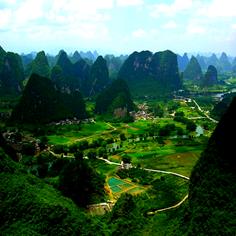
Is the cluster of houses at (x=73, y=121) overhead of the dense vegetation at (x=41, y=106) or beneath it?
beneath

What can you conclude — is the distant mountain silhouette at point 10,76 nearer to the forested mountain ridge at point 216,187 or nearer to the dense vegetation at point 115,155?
the dense vegetation at point 115,155

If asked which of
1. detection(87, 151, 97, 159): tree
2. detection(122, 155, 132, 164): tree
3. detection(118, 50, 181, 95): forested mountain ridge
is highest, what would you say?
detection(118, 50, 181, 95): forested mountain ridge

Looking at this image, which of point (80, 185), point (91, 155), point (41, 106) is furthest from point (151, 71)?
point (80, 185)

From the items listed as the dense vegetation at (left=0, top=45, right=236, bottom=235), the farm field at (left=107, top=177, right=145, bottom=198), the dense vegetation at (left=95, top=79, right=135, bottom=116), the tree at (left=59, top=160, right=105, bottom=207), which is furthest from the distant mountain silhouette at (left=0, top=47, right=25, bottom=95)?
the tree at (left=59, top=160, right=105, bottom=207)

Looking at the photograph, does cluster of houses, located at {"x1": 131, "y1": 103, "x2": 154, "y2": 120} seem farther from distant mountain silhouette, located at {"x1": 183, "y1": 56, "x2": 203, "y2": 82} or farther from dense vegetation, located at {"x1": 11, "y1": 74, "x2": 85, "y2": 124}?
distant mountain silhouette, located at {"x1": 183, "y1": 56, "x2": 203, "y2": 82}

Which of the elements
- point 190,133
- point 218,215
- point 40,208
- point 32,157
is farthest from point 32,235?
point 190,133

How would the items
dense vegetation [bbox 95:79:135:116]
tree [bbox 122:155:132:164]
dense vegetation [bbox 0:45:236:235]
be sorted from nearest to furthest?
dense vegetation [bbox 0:45:236:235], tree [bbox 122:155:132:164], dense vegetation [bbox 95:79:135:116]

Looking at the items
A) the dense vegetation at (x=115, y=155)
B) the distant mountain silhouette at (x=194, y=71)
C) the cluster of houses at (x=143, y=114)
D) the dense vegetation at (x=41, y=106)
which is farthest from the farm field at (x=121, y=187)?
the distant mountain silhouette at (x=194, y=71)

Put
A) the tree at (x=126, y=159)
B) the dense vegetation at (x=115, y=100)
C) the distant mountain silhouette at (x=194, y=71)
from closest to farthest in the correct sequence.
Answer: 1. the tree at (x=126, y=159)
2. the dense vegetation at (x=115, y=100)
3. the distant mountain silhouette at (x=194, y=71)

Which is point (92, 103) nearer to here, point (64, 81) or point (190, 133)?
point (64, 81)

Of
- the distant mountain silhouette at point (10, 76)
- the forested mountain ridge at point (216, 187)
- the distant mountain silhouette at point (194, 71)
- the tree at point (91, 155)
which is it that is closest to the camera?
the forested mountain ridge at point (216, 187)

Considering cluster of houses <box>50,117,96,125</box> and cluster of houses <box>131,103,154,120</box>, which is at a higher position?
cluster of houses <box>50,117,96,125</box>
